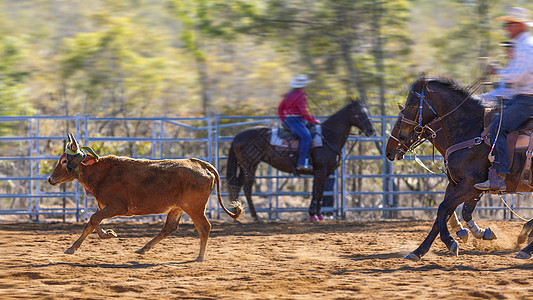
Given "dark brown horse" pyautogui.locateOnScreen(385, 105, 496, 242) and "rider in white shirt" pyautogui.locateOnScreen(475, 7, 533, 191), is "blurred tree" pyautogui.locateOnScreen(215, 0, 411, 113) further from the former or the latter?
"rider in white shirt" pyautogui.locateOnScreen(475, 7, 533, 191)

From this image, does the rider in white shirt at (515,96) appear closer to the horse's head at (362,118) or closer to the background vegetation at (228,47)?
the background vegetation at (228,47)

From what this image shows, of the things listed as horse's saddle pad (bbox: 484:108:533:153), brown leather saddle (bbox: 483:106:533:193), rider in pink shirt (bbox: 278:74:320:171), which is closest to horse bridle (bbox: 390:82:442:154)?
brown leather saddle (bbox: 483:106:533:193)

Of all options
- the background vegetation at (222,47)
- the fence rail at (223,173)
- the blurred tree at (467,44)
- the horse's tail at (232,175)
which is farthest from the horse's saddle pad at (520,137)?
the horse's tail at (232,175)

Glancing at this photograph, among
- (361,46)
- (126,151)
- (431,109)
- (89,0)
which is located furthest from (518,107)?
(126,151)

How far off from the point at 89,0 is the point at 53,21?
736 mm

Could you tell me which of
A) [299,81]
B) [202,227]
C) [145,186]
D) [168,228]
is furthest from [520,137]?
[299,81]

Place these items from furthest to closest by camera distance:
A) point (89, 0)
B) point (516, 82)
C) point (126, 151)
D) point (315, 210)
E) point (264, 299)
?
point (126, 151) < point (315, 210) < point (89, 0) < point (516, 82) < point (264, 299)

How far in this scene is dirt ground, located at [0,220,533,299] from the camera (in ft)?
Answer: 18.2

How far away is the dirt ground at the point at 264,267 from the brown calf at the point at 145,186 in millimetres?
583

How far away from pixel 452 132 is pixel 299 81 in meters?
3.90

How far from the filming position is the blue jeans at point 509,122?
7098 mm

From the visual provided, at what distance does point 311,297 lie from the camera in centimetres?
534

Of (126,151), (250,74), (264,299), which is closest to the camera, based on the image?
(264,299)

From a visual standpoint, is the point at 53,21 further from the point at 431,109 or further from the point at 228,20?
the point at 431,109
